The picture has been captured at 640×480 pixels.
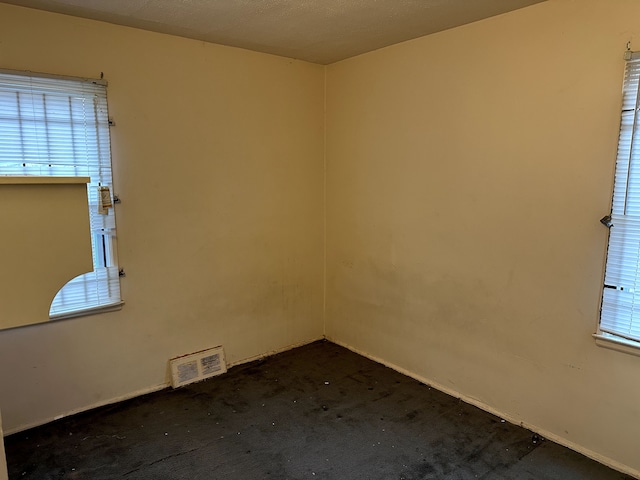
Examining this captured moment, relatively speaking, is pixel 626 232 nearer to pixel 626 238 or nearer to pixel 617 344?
pixel 626 238

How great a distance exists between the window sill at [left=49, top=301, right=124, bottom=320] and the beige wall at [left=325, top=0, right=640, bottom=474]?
1.85 metres

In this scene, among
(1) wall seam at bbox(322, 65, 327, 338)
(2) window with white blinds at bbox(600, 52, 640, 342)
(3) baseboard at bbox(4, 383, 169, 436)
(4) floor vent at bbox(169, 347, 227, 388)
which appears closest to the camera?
(2) window with white blinds at bbox(600, 52, 640, 342)

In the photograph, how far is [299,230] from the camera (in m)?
3.73

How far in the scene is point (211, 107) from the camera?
309 cm

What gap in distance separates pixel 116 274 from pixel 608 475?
3027mm

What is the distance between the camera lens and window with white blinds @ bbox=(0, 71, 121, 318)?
94.3 inches

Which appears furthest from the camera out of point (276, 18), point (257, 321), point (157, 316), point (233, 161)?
point (257, 321)

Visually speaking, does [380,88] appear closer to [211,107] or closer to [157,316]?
[211,107]

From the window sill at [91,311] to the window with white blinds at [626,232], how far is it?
2.87m

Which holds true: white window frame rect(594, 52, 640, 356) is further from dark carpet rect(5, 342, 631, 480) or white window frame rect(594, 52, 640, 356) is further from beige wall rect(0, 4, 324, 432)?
beige wall rect(0, 4, 324, 432)

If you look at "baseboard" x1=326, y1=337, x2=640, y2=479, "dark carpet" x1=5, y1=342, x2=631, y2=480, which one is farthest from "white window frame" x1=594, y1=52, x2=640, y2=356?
"dark carpet" x1=5, y1=342, x2=631, y2=480

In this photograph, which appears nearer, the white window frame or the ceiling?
the white window frame

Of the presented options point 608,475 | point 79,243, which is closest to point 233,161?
point 79,243

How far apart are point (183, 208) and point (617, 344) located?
2.72m
